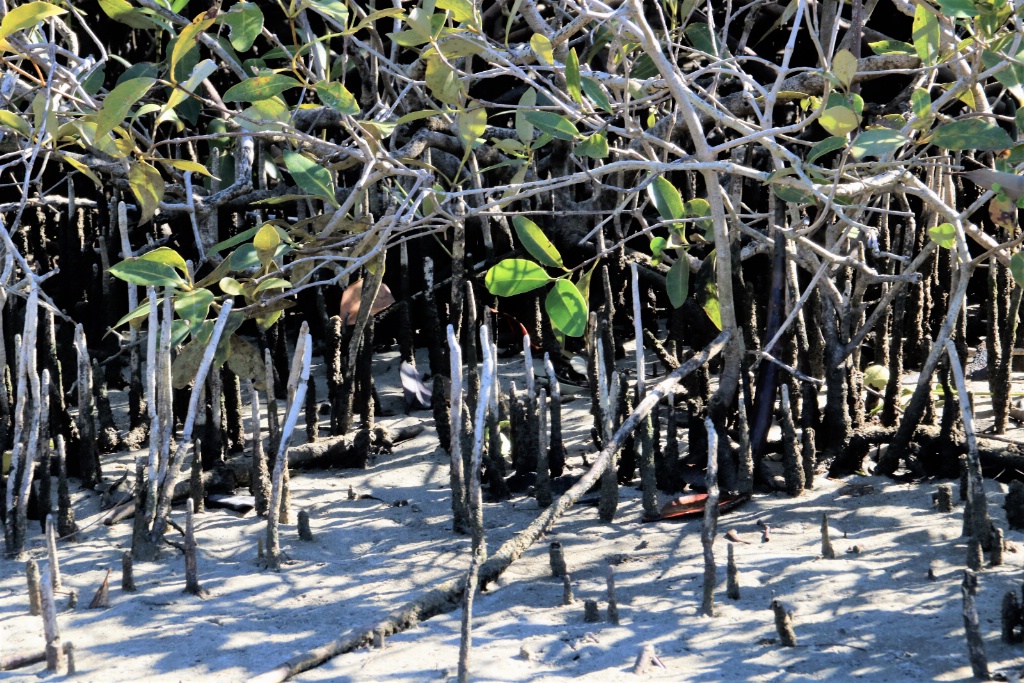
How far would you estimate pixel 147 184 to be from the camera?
7.86 ft

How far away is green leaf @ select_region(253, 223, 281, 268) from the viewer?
7.61 ft

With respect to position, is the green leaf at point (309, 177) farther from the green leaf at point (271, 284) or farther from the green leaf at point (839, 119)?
the green leaf at point (839, 119)

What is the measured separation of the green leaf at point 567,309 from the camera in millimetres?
2312

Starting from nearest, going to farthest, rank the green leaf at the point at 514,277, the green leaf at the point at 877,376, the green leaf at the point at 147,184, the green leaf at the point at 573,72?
the green leaf at the point at 573,72 < the green leaf at the point at 514,277 < the green leaf at the point at 147,184 < the green leaf at the point at 877,376

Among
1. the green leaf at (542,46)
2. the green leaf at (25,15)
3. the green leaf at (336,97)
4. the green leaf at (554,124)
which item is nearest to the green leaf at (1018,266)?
the green leaf at (554,124)

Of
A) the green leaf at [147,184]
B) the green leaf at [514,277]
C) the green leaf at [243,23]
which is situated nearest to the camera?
the green leaf at [514,277]

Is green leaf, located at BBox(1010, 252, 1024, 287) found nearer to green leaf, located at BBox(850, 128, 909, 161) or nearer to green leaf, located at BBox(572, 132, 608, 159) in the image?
green leaf, located at BBox(850, 128, 909, 161)

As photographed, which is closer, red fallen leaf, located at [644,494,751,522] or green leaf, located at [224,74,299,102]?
green leaf, located at [224,74,299,102]

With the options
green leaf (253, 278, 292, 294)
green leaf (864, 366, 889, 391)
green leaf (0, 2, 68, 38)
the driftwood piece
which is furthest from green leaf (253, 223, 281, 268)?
green leaf (864, 366, 889, 391)

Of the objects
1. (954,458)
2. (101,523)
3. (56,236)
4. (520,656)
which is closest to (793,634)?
(520,656)

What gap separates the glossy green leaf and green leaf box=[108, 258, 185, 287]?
1.12 ft

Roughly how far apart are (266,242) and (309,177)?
184 millimetres

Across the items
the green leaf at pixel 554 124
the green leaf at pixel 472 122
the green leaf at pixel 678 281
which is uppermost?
the green leaf at pixel 472 122

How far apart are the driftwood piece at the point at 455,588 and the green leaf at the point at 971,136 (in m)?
0.73
